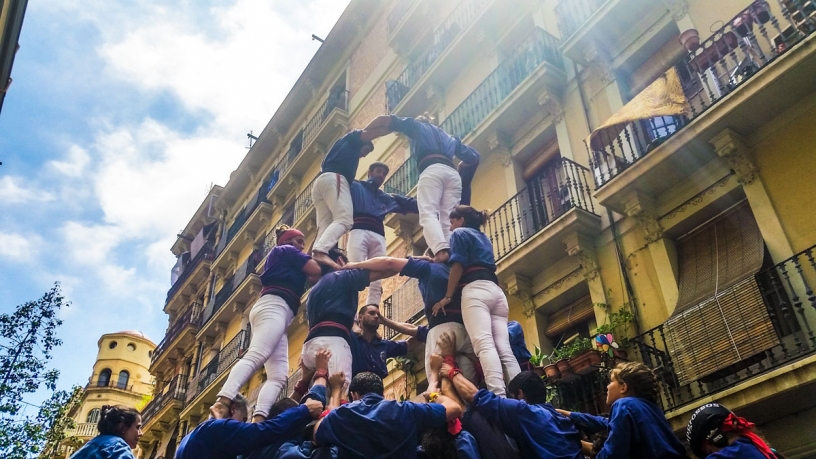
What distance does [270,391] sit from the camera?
19.8 ft

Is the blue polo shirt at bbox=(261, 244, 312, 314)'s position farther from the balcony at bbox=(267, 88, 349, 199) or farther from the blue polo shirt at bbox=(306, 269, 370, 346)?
the balcony at bbox=(267, 88, 349, 199)

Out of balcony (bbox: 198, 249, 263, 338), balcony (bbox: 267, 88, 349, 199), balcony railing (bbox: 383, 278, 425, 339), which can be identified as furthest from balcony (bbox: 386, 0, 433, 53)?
balcony (bbox: 198, 249, 263, 338)

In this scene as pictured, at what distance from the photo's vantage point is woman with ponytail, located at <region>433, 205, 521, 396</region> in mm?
5309

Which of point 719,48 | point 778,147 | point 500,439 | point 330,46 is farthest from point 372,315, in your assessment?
point 330,46

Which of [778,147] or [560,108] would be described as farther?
[560,108]

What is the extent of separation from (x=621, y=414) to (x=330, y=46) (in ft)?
77.8

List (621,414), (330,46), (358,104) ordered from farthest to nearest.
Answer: (330,46) → (358,104) → (621,414)

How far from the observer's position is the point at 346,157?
283 inches

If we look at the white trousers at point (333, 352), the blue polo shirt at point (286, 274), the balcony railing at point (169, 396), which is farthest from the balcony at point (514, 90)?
the balcony railing at point (169, 396)

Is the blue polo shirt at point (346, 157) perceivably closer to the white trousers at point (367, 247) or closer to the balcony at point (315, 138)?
the white trousers at point (367, 247)

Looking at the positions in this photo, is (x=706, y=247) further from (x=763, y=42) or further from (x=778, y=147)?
(x=763, y=42)

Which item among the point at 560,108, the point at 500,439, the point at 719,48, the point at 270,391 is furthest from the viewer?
the point at 560,108

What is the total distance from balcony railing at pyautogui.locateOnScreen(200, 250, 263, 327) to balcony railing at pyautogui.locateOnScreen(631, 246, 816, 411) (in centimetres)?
1798

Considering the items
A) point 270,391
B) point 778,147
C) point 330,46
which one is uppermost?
point 330,46
